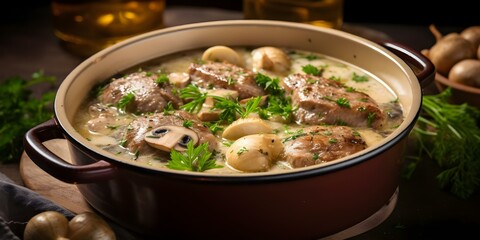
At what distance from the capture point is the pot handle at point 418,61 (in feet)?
10.4

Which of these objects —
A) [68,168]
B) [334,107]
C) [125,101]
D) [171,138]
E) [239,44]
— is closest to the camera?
[68,168]

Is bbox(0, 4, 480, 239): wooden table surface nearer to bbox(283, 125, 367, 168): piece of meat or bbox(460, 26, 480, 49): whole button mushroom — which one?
bbox(283, 125, 367, 168): piece of meat

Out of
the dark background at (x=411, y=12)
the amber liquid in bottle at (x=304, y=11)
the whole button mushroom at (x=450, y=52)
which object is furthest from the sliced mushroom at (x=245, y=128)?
the dark background at (x=411, y=12)

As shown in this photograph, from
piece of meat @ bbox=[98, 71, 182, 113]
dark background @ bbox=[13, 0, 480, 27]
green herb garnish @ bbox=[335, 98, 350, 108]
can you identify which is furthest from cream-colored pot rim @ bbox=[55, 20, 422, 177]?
dark background @ bbox=[13, 0, 480, 27]

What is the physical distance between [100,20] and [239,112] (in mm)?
1844

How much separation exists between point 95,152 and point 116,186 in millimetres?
143

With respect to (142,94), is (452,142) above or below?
below

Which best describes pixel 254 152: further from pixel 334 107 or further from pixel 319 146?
pixel 334 107

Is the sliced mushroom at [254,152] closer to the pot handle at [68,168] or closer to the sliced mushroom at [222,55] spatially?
the pot handle at [68,168]

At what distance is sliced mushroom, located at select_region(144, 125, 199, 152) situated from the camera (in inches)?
108

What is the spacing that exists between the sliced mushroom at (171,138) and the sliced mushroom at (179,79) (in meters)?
0.57

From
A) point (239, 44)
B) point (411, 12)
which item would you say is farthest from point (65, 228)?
point (411, 12)

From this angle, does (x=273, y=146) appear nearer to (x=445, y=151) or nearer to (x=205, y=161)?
(x=205, y=161)

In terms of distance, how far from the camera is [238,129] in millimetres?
2893
